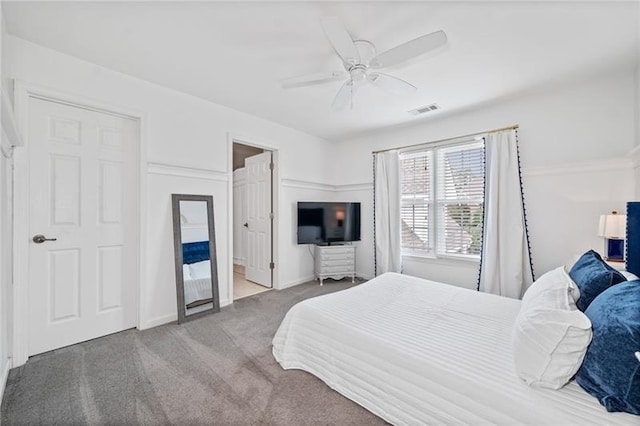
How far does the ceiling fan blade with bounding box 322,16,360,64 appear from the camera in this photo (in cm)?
159

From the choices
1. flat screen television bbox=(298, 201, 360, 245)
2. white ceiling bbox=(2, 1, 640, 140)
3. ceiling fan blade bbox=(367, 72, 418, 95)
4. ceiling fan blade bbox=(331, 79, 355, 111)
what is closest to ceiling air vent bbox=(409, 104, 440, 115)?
white ceiling bbox=(2, 1, 640, 140)

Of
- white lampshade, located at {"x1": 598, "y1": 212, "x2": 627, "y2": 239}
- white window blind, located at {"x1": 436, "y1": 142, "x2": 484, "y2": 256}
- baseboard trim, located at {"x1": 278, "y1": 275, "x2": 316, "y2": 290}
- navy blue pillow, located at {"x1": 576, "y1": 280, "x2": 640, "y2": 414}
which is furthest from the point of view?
baseboard trim, located at {"x1": 278, "y1": 275, "x2": 316, "y2": 290}

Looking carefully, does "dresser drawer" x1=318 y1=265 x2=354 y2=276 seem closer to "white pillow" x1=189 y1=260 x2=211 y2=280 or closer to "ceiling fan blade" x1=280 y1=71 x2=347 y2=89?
"white pillow" x1=189 y1=260 x2=211 y2=280

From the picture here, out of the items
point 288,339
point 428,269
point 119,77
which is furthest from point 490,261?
point 119,77

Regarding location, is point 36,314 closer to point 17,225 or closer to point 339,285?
point 17,225

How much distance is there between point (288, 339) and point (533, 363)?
148 cm

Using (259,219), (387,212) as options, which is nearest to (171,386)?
(259,219)

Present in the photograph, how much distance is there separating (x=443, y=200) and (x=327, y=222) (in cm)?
176

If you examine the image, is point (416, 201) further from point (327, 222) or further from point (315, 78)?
point (315, 78)

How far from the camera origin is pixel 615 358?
3.21ft

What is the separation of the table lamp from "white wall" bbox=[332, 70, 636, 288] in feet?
1.30

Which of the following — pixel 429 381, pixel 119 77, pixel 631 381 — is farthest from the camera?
pixel 119 77

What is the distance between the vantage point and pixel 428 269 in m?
3.90

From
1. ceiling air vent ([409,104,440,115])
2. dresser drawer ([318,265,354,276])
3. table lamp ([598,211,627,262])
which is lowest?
dresser drawer ([318,265,354,276])
